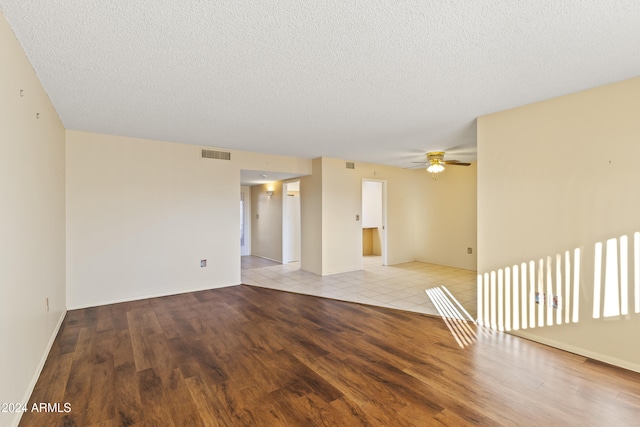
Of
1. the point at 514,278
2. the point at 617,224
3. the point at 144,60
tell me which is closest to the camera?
the point at 144,60

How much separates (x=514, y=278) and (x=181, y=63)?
12.2 feet

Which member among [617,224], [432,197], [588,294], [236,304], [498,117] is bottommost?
[236,304]

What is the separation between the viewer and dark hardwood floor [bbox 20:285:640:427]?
1.80 m

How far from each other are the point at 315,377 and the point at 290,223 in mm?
5315

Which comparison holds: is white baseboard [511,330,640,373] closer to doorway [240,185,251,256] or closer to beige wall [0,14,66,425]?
beige wall [0,14,66,425]

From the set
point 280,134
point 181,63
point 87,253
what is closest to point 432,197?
point 280,134

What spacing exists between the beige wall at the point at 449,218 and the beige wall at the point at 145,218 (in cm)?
466

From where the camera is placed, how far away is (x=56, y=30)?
177 cm

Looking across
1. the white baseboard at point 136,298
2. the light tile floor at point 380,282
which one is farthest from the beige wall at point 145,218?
the light tile floor at point 380,282

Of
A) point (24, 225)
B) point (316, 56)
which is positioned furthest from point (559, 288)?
point (24, 225)

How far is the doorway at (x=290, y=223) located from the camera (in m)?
7.21

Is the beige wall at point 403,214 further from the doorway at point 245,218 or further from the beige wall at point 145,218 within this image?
the doorway at point 245,218

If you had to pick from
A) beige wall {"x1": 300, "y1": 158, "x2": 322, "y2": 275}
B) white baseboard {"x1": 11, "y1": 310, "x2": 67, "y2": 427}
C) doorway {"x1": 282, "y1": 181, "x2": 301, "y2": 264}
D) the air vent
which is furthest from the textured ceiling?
doorway {"x1": 282, "y1": 181, "x2": 301, "y2": 264}

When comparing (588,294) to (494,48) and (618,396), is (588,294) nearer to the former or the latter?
(618,396)
